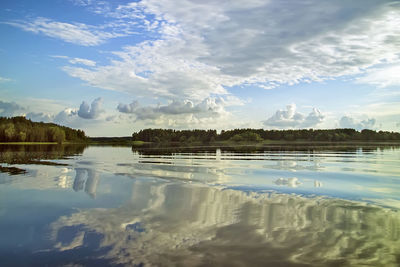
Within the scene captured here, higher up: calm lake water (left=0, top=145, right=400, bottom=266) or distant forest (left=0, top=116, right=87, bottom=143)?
distant forest (left=0, top=116, right=87, bottom=143)

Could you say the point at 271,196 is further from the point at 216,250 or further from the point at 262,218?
the point at 216,250

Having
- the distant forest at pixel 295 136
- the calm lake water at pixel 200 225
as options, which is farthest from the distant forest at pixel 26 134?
the calm lake water at pixel 200 225

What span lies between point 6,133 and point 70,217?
18146 cm

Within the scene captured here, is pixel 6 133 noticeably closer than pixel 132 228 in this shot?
No

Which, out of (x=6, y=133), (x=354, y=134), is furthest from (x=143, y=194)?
(x=6, y=133)

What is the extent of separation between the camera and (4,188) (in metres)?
16.0

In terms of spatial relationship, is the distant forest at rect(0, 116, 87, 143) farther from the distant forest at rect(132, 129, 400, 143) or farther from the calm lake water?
the calm lake water

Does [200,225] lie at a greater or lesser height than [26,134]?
lesser

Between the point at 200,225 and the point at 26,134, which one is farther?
the point at 26,134

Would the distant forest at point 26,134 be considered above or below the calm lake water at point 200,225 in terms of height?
above

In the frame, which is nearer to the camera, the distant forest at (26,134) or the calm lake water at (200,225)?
the calm lake water at (200,225)

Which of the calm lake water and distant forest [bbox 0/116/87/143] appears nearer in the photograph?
the calm lake water

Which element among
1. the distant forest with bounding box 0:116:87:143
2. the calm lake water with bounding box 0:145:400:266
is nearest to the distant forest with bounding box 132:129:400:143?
the distant forest with bounding box 0:116:87:143

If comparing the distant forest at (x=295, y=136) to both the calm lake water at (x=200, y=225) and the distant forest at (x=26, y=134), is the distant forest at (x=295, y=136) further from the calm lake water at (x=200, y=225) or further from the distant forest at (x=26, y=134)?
the calm lake water at (x=200, y=225)
